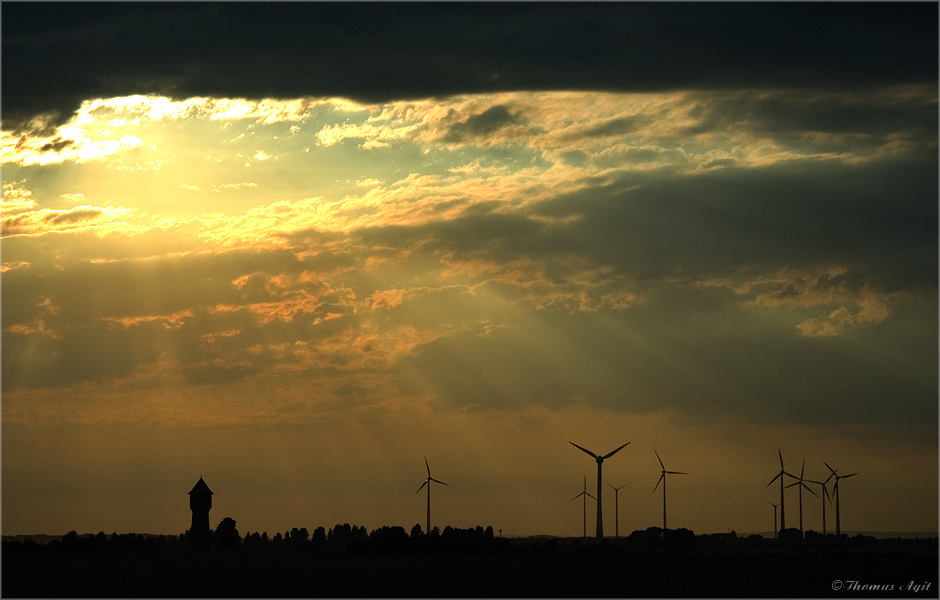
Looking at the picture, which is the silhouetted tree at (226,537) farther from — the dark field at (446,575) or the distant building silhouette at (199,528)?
the dark field at (446,575)

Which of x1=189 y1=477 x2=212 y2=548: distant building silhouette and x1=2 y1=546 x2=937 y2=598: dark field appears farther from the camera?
x1=189 y1=477 x2=212 y2=548: distant building silhouette

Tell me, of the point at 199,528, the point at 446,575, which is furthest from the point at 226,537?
the point at 446,575

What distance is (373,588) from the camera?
367 ft

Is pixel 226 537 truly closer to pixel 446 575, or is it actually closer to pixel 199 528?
pixel 199 528

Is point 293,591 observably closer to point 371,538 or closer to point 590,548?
point 371,538

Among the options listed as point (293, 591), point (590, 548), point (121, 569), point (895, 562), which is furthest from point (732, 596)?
point (590, 548)

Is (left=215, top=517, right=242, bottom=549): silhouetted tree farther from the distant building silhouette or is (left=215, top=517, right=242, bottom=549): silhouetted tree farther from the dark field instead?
the dark field

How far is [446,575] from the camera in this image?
127 metres

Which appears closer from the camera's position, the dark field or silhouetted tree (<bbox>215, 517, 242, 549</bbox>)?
the dark field

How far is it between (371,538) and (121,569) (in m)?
66.2

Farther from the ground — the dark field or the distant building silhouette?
the distant building silhouette

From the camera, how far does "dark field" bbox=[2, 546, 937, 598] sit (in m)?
109

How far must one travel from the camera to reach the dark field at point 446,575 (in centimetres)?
10900

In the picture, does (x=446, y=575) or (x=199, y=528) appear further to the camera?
(x=199, y=528)
